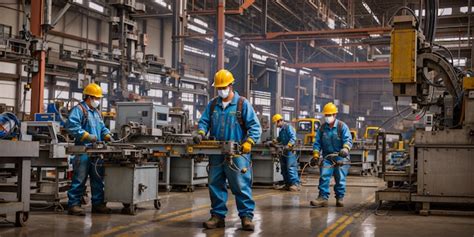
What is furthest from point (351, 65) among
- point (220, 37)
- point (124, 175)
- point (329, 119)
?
point (124, 175)

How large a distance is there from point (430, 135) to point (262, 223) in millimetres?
3162

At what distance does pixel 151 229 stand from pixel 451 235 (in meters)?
3.74

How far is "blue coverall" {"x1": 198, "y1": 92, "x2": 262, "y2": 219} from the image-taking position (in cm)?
686

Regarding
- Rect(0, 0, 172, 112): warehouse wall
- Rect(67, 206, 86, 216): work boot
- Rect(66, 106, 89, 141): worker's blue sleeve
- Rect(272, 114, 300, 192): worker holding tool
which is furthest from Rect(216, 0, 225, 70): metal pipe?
Rect(67, 206, 86, 216): work boot

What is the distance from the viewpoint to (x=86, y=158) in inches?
316

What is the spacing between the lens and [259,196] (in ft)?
38.3

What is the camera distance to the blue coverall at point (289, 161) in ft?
44.1

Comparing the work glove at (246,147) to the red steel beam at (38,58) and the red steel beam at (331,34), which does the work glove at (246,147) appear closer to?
Result: the red steel beam at (38,58)

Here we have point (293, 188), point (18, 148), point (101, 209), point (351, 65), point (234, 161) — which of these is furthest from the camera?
Result: point (351, 65)

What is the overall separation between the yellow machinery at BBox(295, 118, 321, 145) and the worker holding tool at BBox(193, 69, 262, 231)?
15.5 meters

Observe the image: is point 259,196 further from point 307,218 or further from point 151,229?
point 151,229

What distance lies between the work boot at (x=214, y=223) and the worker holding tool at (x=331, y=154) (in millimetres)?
2880

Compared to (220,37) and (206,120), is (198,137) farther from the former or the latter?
(220,37)

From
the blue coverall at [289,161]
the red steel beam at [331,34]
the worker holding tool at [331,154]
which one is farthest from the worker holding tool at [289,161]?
the red steel beam at [331,34]
